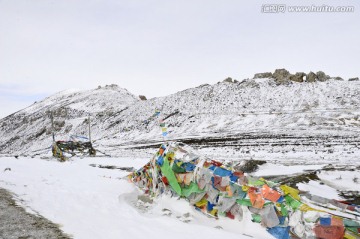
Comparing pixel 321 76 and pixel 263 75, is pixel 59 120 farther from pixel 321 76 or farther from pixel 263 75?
pixel 321 76

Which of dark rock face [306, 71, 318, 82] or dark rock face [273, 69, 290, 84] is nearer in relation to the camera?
dark rock face [306, 71, 318, 82]

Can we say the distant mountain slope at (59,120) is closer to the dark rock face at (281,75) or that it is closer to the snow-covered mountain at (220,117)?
the snow-covered mountain at (220,117)

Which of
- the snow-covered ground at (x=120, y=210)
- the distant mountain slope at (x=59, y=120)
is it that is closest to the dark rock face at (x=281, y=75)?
the distant mountain slope at (x=59, y=120)

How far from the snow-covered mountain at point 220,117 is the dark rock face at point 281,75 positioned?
1152 millimetres

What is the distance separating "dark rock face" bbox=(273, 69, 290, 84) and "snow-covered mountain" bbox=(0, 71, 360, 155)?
1.15 m

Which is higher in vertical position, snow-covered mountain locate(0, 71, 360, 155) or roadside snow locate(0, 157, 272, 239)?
snow-covered mountain locate(0, 71, 360, 155)

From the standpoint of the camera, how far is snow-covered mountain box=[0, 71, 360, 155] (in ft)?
100

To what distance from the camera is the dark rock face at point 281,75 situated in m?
52.8

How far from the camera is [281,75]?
178ft

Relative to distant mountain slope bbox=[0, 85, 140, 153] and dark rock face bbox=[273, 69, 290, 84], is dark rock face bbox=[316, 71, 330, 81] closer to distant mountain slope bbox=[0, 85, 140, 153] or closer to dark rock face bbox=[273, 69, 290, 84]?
dark rock face bbox=[273, 69, 290, 84]

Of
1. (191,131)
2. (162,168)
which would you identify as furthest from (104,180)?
(191,131)

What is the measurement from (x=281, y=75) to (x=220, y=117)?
19853 millimetres

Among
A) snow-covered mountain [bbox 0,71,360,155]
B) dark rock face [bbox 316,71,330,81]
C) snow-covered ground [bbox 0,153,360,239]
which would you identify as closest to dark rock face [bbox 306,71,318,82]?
dark rock face [bbox 316,71,330,81]

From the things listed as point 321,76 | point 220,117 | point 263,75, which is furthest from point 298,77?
point 220,117
